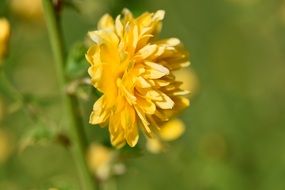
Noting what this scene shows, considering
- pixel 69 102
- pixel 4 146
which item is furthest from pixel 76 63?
pixel 4 146

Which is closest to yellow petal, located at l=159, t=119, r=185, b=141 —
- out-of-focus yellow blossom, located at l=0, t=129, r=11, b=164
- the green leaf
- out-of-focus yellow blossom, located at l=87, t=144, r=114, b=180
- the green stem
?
out-of-focus yellow blossom, located at l=87, t=144, r=114, b=180

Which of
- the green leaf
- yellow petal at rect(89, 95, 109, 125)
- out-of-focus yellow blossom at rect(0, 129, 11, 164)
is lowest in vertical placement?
yellow petal at rect(89, 95, 109, 125)

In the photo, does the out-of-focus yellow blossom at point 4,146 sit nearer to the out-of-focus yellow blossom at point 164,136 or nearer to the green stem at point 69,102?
→ the out-of-focus yellow blossom at point 164,136

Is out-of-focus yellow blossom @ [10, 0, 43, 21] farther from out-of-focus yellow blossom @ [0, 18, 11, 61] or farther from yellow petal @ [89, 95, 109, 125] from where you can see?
yellow petal @ [89, 95, 109, 125]

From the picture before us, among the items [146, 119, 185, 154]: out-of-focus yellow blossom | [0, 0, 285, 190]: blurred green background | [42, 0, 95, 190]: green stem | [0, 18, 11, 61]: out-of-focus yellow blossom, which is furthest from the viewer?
[0, 0, 285, 190]: blurred green background

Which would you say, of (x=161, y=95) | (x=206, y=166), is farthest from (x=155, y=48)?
(x=206, y=166)

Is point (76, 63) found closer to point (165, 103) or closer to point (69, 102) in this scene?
point (69, 102)
